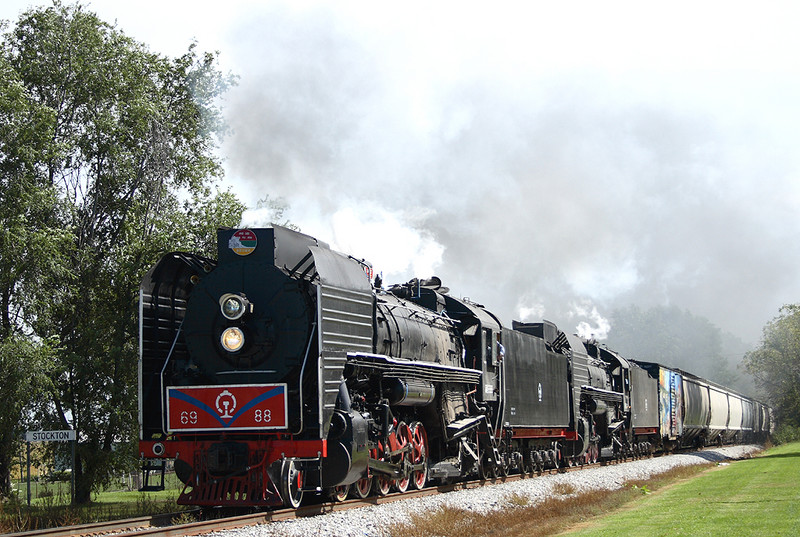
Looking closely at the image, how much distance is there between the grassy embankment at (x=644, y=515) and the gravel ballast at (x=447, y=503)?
1.00ft

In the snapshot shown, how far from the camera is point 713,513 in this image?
42.3ft

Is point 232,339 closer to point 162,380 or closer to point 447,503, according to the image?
point 162,380

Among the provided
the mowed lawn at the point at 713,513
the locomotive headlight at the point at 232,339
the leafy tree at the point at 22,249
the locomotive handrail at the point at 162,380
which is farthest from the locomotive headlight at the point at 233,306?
the leafy tree at the point at 22,249

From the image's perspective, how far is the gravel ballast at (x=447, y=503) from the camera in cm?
1002

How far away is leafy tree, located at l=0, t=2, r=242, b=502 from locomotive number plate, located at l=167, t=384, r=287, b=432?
7.45 meters

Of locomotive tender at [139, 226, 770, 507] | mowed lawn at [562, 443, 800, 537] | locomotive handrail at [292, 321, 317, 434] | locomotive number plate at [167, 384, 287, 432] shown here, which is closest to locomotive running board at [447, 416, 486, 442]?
locomotive tender at [139, 226, 770, 507]

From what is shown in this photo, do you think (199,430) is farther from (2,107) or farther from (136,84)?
(136,84)

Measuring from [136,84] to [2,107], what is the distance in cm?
403

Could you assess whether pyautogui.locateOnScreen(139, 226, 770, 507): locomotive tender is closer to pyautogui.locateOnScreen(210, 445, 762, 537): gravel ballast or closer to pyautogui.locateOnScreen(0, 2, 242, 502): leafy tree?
pyautogui.locateOnScreen(210, 445, 762, 537): gravel ballast

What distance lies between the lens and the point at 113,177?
2083 centimetres

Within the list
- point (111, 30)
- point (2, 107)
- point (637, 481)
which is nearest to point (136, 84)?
point (111, 30)

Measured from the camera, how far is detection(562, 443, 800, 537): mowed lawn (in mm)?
10828

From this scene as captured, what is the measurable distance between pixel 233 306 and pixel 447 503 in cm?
483

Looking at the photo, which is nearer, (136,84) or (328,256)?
(328,256)
